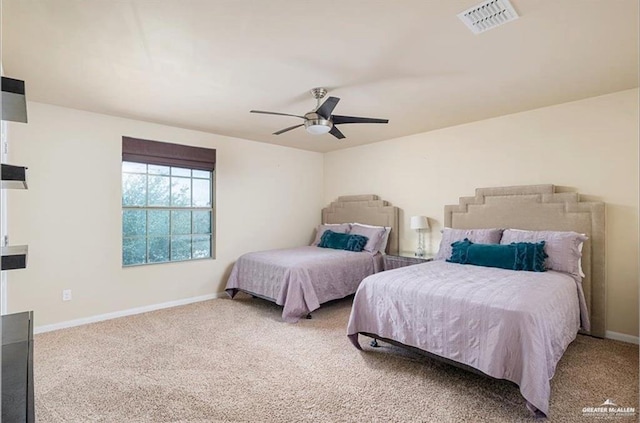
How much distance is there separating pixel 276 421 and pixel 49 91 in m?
3.60

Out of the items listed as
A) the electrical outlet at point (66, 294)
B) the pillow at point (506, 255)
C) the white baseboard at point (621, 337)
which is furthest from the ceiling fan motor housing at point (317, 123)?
the white baseboard at point (621, 337)

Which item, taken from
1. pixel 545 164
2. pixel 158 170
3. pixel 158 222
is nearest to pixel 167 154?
pixel 158 170

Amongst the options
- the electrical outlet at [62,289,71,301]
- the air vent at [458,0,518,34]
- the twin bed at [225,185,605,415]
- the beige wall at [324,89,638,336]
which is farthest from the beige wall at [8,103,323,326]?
the air vent at [458,0,518,34]

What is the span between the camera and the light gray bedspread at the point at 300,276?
3.89 meters

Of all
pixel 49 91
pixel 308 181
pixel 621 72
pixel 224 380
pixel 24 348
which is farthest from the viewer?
pixel 308 181

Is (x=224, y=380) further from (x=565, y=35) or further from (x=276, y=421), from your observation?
(x=565, y=35)

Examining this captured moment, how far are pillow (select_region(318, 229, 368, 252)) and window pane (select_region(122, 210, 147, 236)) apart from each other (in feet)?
8.58

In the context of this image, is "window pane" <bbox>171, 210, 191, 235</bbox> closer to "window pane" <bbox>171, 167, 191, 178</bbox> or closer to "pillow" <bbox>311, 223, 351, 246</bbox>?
"window pane" <bbox>171, 167, 191, 178</bbox>

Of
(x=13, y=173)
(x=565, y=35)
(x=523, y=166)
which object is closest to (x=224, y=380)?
(x=13, y=173)

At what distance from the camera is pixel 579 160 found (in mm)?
3543

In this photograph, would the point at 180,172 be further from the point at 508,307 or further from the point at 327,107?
the point at 508,307

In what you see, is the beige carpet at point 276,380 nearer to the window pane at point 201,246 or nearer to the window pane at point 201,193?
the window pane at point 201,246

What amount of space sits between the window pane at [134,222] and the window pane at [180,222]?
357mm

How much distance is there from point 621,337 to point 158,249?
5.37 meters
